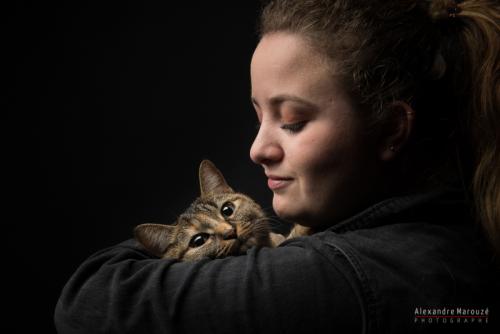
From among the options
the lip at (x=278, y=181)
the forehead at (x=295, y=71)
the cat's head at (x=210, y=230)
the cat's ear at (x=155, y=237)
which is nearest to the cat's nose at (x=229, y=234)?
the cat's head at (x=210, y=230)

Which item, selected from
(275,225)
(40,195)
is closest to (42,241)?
(40,195)

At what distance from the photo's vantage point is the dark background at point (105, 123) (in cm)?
142

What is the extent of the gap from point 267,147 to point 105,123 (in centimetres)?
77

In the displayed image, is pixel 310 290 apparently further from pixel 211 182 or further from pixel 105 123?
pixel 105 123

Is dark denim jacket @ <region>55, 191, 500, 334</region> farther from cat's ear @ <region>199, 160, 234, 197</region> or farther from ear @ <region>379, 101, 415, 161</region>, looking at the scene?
cat's ear @ <region>199, 160, 234, 197</region>

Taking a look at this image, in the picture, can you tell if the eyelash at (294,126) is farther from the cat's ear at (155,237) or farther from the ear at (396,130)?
the cat's ear at (155,237)

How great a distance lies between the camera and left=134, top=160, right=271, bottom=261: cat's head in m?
1.12

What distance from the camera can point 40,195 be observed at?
1.43 meters

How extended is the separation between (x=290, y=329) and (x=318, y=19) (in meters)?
0.48

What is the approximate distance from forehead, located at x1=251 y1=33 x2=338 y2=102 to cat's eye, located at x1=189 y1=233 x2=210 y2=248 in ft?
1.42

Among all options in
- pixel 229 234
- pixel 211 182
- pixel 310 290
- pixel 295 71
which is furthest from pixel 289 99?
pixel 211 182

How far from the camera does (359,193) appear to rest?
86cm

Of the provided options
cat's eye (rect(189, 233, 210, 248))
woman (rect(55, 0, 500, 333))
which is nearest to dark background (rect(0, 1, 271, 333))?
cat's eye (rect(189, 233, 210, 248))

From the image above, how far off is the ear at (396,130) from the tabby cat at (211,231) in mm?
406
